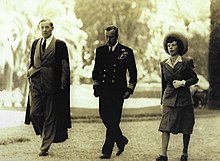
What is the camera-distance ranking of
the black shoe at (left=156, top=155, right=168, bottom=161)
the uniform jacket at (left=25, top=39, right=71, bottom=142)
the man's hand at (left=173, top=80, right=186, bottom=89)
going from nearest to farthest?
the man's hand at (left=173, top=80, right=186, bottom=89) → the black shoe at (left=156, top=155, right=168, bottom=161) → the uniform jacket at (left=25, top=39, right=71, bottom=142)

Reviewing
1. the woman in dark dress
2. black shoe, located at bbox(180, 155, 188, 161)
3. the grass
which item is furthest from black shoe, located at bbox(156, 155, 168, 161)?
the grass

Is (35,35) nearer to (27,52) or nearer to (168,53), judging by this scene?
(27,52)

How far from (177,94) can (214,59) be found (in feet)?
1.81

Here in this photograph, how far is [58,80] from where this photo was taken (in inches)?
166

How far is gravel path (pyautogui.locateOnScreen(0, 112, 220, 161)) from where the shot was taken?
4152 millimetres

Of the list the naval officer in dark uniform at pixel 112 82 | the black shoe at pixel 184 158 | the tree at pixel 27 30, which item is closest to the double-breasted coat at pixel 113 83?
the naval officer in dark uniform at pixel 112 82

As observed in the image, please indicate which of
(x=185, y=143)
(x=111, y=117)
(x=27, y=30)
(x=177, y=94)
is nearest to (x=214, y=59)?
(x=177, y=94)

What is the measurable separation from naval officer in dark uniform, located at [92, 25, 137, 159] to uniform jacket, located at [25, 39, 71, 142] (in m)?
0.27

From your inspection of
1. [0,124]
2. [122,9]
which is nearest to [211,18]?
[122,9]

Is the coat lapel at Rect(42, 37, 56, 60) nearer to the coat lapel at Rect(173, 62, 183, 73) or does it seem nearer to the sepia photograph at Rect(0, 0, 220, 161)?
the sepia photograph at Rect(0, 0, 220, 161)

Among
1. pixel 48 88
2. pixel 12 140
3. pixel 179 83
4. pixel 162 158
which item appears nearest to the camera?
pixel 179 83

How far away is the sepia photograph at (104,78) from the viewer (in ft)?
13.7

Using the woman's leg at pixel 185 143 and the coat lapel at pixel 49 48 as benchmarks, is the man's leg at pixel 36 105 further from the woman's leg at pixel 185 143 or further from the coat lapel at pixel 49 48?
the woman's leg at pixel 185 143

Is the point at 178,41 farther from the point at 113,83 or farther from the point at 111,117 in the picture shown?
the point at 111,117
